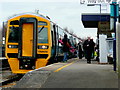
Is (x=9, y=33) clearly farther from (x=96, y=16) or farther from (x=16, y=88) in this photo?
(x=96, y=16)

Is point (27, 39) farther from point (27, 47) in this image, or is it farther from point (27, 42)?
point (27, 47)

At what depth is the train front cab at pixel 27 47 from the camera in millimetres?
15242

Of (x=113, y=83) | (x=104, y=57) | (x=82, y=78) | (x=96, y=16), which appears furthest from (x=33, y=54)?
(x=96, y=16)

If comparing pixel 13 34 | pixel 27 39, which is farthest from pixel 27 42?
pixel 13 34

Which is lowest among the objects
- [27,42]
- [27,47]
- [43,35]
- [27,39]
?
[27,47]

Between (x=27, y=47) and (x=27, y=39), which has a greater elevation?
(x=27, y=39)

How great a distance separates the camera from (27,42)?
50.5 feet

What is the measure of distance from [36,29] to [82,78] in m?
6.76

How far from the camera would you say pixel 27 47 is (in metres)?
15.4

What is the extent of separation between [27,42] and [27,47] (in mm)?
256

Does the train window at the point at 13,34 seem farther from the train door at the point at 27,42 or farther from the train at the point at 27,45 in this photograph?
the train door at the point at 27,42

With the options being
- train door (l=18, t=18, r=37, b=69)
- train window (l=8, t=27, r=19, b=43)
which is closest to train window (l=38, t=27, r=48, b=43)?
train door (l=18, t=18, r=37, b=69)

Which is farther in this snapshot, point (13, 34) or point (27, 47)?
point (13, 34)

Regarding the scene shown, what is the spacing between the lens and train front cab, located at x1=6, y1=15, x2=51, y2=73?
15.2 meters
